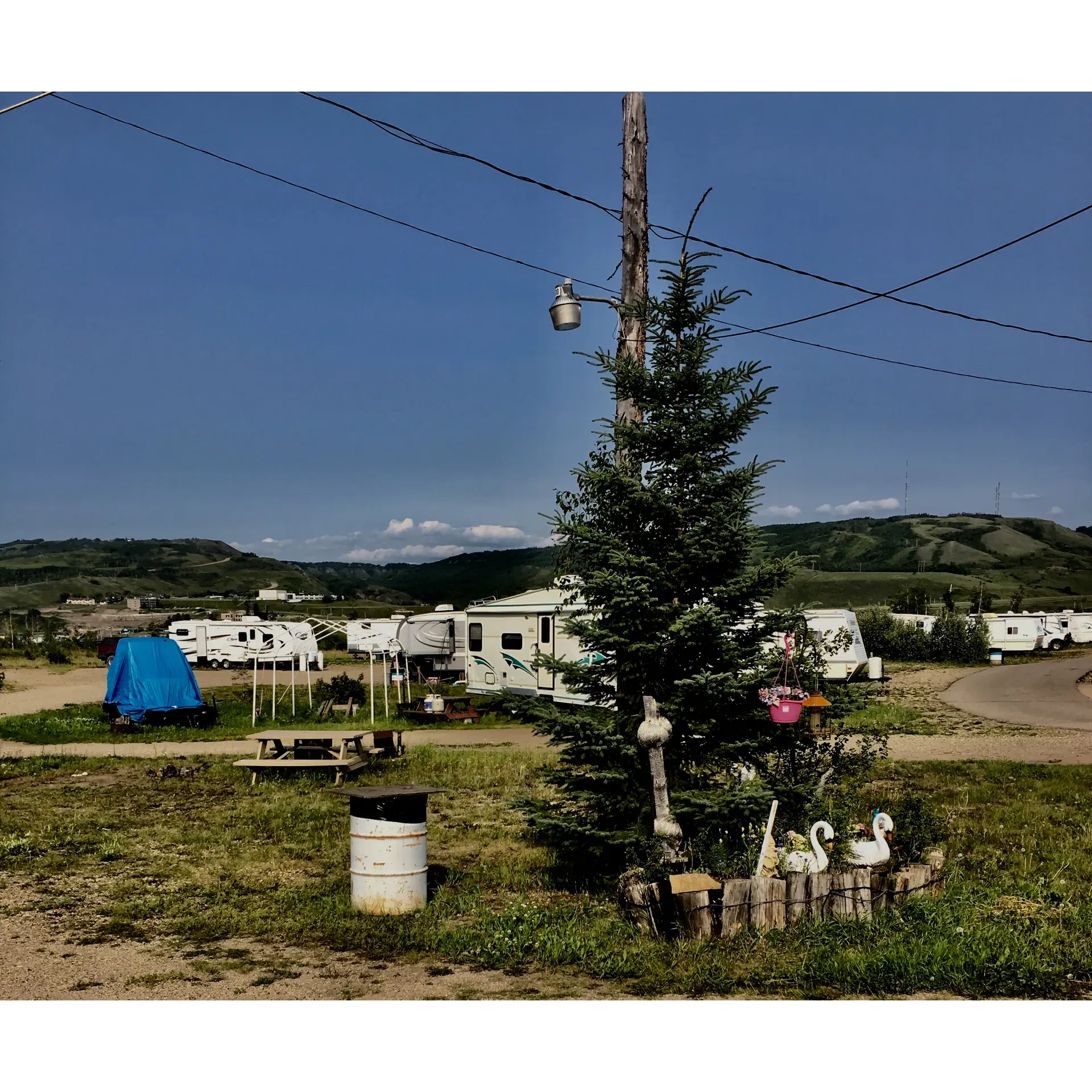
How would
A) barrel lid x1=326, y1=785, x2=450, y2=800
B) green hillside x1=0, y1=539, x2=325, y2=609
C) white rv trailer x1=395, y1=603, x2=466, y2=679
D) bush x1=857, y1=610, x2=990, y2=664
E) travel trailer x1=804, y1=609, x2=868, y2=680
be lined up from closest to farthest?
barrel lid x1=326, y1=785, x2=450, y2=800
travel trailer x1=804, y1=609, x2=868, y2=680
white rv trailer x1=395, y1=603, x2=466, y2=679
bush x1=857, y1=610, x2=990, y2=664
green hillside x1=0, y1=539, x2=325, y2=609

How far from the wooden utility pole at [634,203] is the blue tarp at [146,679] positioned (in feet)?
51.0

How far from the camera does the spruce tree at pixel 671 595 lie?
694 centimetres

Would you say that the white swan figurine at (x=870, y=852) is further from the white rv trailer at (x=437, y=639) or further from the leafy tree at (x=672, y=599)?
the white rv trailer at (x=437, y=639)

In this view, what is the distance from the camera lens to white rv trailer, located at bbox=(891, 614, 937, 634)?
42344mm

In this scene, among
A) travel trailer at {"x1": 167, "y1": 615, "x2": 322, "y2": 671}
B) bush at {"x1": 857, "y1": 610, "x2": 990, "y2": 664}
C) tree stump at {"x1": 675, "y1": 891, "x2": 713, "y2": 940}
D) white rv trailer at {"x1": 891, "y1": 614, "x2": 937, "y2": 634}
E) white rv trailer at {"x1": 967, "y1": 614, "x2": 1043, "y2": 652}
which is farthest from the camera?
A: white rv trailer at {"x1": 891, "y1": 614, "x2": 937, "y2": 634}

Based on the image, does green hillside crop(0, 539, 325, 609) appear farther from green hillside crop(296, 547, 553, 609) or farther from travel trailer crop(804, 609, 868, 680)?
travel trailer crop(804, 609, 868, 680)

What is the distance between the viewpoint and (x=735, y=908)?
602cm

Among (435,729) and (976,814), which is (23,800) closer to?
(435,729)

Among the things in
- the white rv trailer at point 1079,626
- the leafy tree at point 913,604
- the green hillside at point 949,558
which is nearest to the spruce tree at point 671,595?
the white rv trailer at point 1079,626

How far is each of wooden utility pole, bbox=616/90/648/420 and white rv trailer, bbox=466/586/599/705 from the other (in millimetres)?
12169

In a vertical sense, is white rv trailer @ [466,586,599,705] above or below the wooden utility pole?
below

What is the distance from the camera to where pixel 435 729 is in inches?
781

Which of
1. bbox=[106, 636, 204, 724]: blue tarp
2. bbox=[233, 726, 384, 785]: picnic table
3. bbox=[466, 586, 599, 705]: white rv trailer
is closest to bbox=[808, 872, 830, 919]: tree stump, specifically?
bbox=[233, 726, 384, 785]: picnic table

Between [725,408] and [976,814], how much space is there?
6.27 m
